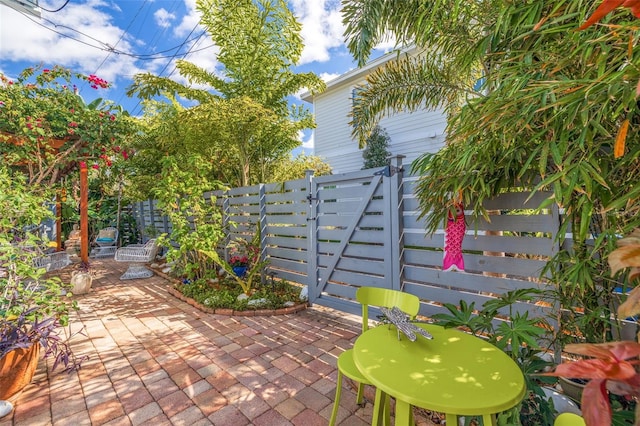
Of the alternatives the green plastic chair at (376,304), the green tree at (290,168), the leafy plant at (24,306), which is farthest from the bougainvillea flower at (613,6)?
the green tree at (290,168)

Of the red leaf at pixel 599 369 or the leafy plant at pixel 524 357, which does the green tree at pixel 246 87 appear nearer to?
the leafy plant at pixel 524 357

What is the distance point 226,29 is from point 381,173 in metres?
4.06

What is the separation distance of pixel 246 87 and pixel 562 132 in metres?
5.22

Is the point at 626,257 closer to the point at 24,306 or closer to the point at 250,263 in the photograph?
the point at 24,306

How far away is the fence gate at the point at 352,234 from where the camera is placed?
3.27m

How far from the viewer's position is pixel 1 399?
2100mm

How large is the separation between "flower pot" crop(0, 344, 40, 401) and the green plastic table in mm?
2592

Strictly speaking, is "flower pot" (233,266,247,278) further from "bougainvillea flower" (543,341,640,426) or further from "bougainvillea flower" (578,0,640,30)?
"bougainvillea flower" (578,0,640,30)

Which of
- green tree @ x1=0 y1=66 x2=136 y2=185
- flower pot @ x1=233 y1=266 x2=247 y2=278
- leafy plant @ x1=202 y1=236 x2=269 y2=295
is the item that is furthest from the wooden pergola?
flower pot @ x1=233 y1=266 x2=247 y2=278

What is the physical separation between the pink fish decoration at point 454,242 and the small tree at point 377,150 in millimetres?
5788

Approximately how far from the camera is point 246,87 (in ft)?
18.1

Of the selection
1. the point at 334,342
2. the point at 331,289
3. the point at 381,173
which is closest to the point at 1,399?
the point at 334,342

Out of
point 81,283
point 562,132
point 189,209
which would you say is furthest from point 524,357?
point 81,283

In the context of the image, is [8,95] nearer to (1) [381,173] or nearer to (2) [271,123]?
(2) [271,123]
